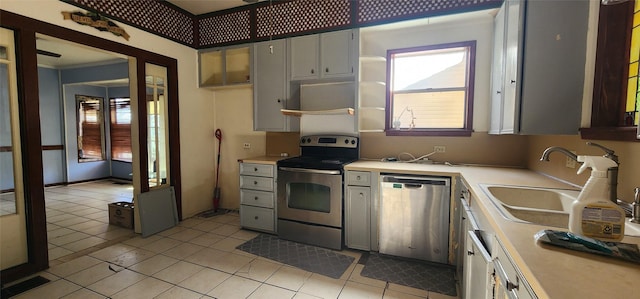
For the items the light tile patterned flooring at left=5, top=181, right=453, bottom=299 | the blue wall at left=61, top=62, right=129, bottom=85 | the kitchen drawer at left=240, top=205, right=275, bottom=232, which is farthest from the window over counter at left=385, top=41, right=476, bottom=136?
the blue wall at left=61, top=62, right=129, bottom=85

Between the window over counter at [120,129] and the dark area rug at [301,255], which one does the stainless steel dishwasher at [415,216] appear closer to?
the dark area rug at [301,255]

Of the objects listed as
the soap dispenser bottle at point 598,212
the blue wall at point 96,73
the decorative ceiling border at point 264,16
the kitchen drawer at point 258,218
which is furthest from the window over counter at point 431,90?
the blue wall at point 96,73

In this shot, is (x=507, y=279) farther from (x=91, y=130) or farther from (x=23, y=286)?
(x=91, y=130)

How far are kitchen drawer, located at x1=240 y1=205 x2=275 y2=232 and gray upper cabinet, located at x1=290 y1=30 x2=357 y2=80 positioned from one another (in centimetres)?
168

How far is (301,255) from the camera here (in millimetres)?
2752

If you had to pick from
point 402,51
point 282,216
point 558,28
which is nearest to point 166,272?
point 282,216

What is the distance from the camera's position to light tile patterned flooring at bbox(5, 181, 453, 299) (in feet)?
6.98

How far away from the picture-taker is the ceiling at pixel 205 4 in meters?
3.44

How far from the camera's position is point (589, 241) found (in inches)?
33.8

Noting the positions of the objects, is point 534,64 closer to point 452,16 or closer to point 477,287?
→ point 452,16

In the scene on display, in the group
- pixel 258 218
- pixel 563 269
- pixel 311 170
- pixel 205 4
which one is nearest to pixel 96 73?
pixel 205 4

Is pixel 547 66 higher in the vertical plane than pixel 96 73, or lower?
lower

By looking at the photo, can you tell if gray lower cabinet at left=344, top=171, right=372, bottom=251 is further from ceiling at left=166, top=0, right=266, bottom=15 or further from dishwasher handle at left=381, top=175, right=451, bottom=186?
ceiling at left=166, top=0, right=266, bottom=15

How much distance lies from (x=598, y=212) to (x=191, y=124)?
13.4 feet
